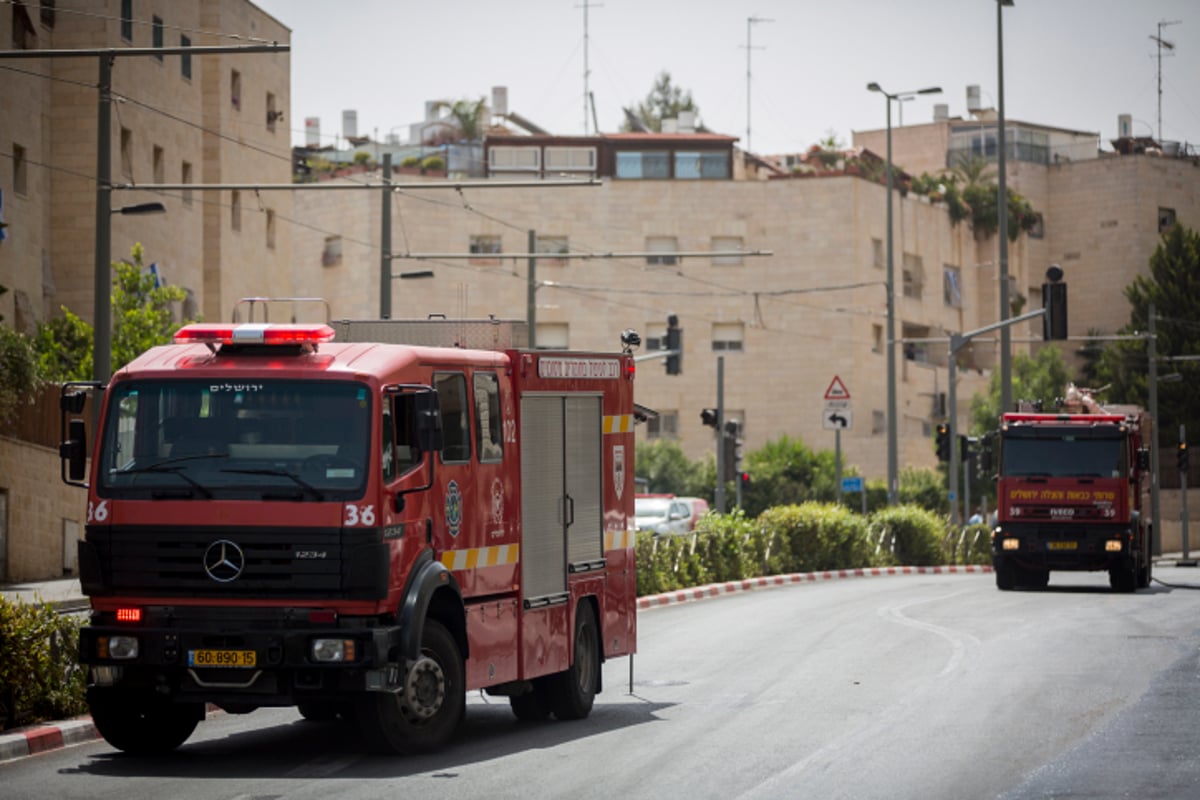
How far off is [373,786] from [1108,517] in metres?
24.8

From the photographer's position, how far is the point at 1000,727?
14.9 metres

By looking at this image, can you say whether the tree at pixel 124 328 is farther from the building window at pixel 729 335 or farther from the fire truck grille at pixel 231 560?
the building window at pixel 729 335

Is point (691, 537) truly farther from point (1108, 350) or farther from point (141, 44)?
point (1108, 350)

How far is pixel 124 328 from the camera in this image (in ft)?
129

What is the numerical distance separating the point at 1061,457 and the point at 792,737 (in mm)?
21487

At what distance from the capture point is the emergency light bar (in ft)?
42.7

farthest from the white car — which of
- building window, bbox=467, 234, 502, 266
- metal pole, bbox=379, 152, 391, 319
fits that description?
building window, bbox=467, 234, 502, 266

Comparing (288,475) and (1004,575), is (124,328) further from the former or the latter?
(288,475)

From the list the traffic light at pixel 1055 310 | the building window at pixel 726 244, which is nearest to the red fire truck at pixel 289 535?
the traffic light at pixel 1055 310

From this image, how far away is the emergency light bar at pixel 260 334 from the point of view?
13.0 m

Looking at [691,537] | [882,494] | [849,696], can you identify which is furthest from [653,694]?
[882,494]

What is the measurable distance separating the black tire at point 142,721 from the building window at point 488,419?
8.58 ft

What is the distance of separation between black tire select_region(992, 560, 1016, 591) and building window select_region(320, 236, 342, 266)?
160 ft

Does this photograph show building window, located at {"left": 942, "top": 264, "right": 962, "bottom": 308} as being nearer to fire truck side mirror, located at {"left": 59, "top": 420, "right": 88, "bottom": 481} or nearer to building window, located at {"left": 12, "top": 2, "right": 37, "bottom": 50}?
building window, located at {"left": 12, "top": 2, "right": 37, "bottom": 50}
